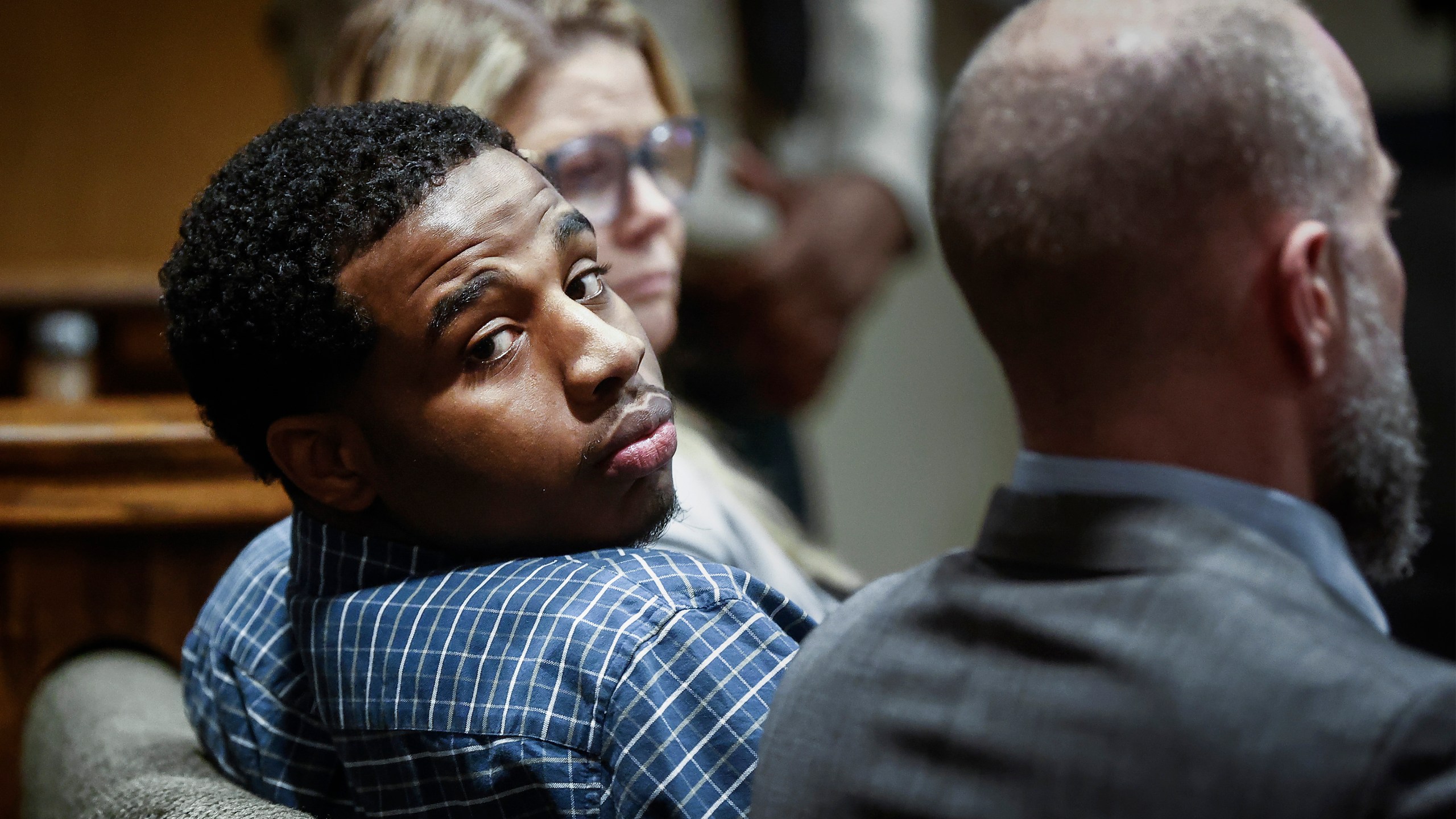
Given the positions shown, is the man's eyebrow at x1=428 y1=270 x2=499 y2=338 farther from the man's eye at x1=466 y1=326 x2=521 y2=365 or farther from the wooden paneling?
the wooden paneling

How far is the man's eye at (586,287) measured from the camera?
77cm

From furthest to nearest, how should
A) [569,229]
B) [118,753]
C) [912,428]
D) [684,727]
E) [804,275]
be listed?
[912,428], [804,275], [118,753], [569,229], [684,727]

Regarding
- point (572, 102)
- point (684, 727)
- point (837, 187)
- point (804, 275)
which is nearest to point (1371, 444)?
point (684, 727)

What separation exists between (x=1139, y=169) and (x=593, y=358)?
303 millimetres

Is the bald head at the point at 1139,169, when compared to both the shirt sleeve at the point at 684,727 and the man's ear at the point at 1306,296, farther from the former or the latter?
the shirt sleeve at the point at 684,727

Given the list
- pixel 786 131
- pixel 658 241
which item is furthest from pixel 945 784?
pixel 786 131

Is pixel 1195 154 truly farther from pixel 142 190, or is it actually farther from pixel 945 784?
pixel 142 190

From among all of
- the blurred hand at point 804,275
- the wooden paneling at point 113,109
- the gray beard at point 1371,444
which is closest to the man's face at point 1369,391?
the gray beard at point 1371,444

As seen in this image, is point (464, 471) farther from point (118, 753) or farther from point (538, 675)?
point (118, 753)

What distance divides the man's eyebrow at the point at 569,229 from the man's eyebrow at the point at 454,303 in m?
0.06

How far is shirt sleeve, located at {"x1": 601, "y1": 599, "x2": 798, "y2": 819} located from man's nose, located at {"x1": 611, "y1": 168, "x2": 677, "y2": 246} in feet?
1.93

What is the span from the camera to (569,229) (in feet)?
2.49

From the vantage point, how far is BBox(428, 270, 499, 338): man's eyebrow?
71cm

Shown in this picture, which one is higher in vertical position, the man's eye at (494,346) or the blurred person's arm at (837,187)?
the man's eye at (494,346)
